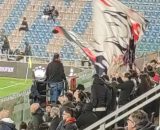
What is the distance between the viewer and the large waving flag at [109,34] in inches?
399

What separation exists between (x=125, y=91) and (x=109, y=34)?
110 cm

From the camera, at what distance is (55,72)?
1481 cm

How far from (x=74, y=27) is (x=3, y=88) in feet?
30.1

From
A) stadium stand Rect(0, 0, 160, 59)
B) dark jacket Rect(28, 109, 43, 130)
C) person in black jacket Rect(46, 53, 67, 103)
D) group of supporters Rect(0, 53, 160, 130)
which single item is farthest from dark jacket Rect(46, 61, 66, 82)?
stadium stand Rect(0, 0, 160, 59)

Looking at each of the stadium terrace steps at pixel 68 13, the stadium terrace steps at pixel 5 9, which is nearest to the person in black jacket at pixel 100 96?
the stadium terrace steps at pixel 68 13

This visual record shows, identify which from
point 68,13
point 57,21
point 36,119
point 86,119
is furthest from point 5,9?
point 86,119

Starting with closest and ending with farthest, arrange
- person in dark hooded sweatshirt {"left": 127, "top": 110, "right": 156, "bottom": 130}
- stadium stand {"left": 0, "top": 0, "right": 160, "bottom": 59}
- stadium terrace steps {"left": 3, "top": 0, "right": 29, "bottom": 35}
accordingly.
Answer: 1. person in dark hooded sweatshirt {"left": 127, "top": 110, "right": 156, "bottom": 130}
2. stadium stand {"left": 0, "top": 0, "right": 160, "bottom": 59}
3. stadium terrace steps {"left": 3, "top": 0, "right": 29, "bottom": 35}

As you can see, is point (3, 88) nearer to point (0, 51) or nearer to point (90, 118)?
point (0, 51)

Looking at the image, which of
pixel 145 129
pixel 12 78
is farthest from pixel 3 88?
pixel 145 129

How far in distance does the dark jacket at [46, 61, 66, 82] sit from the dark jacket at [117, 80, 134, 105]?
4150 millimetres

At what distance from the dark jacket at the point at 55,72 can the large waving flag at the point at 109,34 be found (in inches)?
151

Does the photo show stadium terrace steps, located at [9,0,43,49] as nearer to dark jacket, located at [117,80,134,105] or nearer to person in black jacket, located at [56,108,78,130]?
dark jacket, located at [117,80,134,105]

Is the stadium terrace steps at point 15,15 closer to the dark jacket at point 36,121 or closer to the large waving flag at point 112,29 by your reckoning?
the large waving flag at point 112,29

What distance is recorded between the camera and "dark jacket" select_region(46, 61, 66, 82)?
14.8 metres
